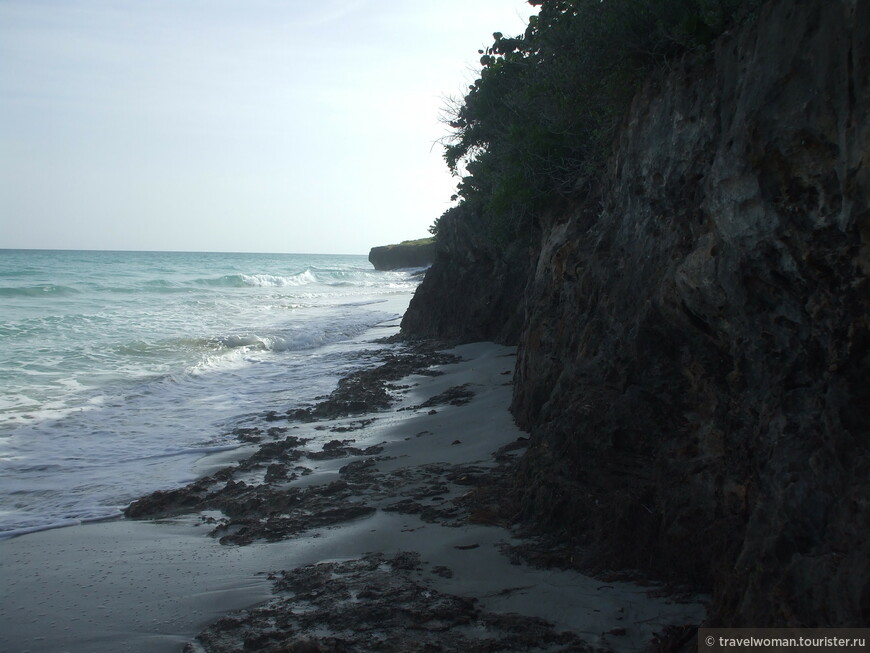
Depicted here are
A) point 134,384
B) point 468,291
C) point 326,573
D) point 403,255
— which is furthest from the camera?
point 403,255

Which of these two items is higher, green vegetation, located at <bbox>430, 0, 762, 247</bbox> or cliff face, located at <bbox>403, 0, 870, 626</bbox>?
green vegetation, located at <bbox>430, 0, 762, 247</bbox>

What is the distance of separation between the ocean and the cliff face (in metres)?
4.52

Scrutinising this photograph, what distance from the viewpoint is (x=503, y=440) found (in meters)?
7.07

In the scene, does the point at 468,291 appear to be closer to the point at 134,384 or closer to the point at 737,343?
the point at 134,384

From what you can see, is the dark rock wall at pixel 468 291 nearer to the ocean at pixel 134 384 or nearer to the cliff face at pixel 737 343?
the ocean at pixel 134 384

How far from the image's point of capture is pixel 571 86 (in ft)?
21.1

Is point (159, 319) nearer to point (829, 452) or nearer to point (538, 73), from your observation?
point (538, 73)

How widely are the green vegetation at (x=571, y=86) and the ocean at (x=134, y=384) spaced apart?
461 centimetres

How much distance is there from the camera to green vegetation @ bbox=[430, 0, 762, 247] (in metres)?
4.93

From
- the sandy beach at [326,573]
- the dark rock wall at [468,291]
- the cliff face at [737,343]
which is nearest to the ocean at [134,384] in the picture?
the sandy beach at [326,573]

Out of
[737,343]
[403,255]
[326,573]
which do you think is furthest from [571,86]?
[403,255]

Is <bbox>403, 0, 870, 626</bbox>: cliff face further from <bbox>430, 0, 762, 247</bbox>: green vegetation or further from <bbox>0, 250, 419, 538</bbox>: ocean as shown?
<bbox>0, 250, 419, 538</bbox>: ocean

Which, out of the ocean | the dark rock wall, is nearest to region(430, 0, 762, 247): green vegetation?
the dark rock wall

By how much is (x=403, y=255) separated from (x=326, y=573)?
61.6 metres
